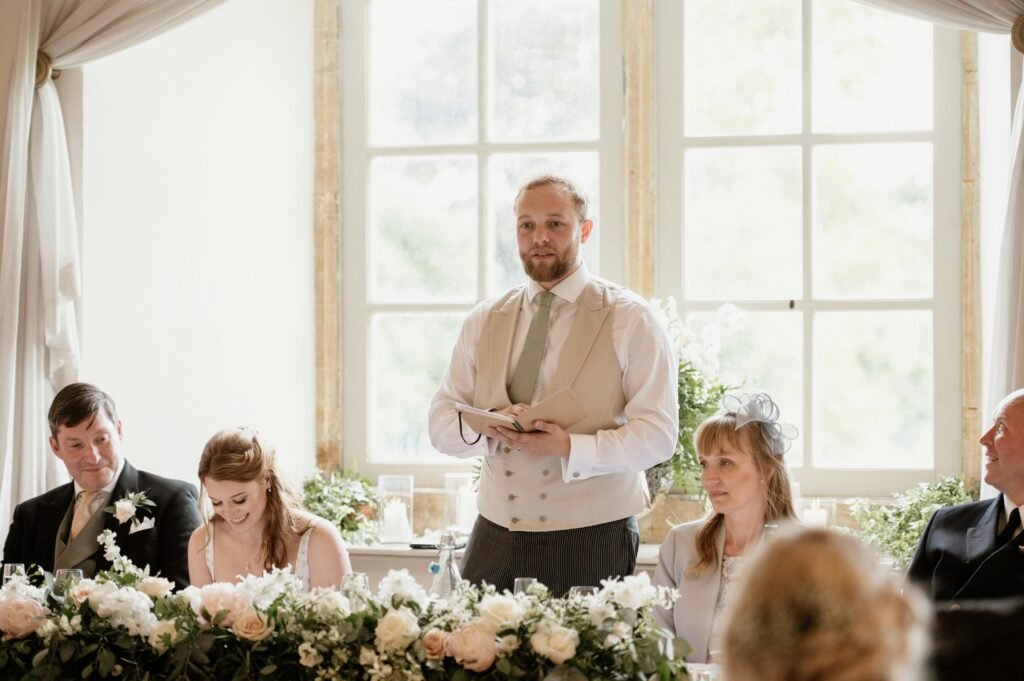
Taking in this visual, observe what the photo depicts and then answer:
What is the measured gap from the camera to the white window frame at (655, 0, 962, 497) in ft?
14.4

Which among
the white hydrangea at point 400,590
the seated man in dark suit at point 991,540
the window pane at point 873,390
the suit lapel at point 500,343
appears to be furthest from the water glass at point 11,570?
the window pane at point 873,390

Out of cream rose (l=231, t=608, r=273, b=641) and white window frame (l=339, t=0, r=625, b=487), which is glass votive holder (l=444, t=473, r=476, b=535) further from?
cream rose (l=231, t=608, r=273, b=641)

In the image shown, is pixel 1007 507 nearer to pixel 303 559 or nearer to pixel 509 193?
pixel 303 559

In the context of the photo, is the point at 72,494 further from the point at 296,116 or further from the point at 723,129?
the point at 723,129

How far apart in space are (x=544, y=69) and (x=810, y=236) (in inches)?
48.1

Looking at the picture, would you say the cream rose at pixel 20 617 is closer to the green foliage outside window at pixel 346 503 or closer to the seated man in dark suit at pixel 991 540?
the seated man in dark suit at pixel 991 540

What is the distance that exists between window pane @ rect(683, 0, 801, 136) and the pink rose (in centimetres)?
310

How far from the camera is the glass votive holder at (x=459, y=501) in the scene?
14.5ft

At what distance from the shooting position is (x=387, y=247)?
4898mm

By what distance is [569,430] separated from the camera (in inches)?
118

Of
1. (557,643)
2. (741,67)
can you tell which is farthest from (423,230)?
(557,643)

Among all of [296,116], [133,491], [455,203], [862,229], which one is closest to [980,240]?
[862,229]

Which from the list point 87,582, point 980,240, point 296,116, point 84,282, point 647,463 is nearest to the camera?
point 87,582

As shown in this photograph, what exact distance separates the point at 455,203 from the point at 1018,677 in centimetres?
385
